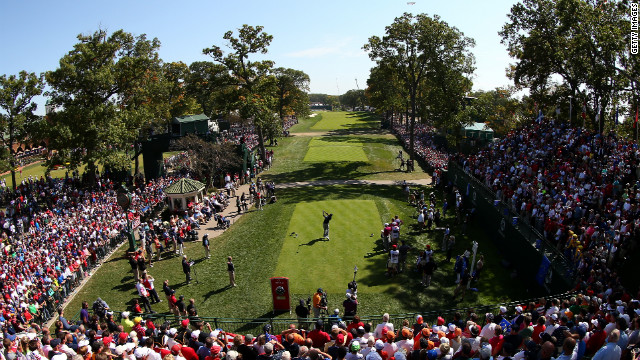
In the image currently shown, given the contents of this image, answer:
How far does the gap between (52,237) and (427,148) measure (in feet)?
126

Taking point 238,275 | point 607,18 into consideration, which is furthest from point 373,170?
point 238,275

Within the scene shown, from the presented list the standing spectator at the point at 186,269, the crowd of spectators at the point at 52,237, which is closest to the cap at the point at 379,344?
the standing spectator at the point at 186,269

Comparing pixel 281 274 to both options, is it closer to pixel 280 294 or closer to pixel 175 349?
pixel 280 294

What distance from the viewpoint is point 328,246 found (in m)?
22.4

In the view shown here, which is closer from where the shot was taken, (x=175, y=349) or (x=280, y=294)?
(x=175, y=349)

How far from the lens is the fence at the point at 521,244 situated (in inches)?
629

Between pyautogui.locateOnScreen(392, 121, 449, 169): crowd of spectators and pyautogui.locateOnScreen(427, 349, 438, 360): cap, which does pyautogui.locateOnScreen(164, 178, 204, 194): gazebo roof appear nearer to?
pyautogui.locateOnScreen(392, 121, 449, 169): crowd of spectators

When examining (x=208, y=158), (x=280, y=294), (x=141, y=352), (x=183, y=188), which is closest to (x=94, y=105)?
(x=208, y=158)

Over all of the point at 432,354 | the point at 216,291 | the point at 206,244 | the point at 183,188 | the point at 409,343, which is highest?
the point at 183,188

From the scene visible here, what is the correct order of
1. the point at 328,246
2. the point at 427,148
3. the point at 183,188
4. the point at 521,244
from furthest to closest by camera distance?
the point at 427,148
the point at 183,188
the point at 328,246
the point at 521,244

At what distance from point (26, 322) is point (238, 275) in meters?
8.31

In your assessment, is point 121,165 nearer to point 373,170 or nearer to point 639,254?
point 373,170

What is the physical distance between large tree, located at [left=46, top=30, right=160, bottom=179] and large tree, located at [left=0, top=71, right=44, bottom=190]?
2.16m

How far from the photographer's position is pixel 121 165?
35125mm
